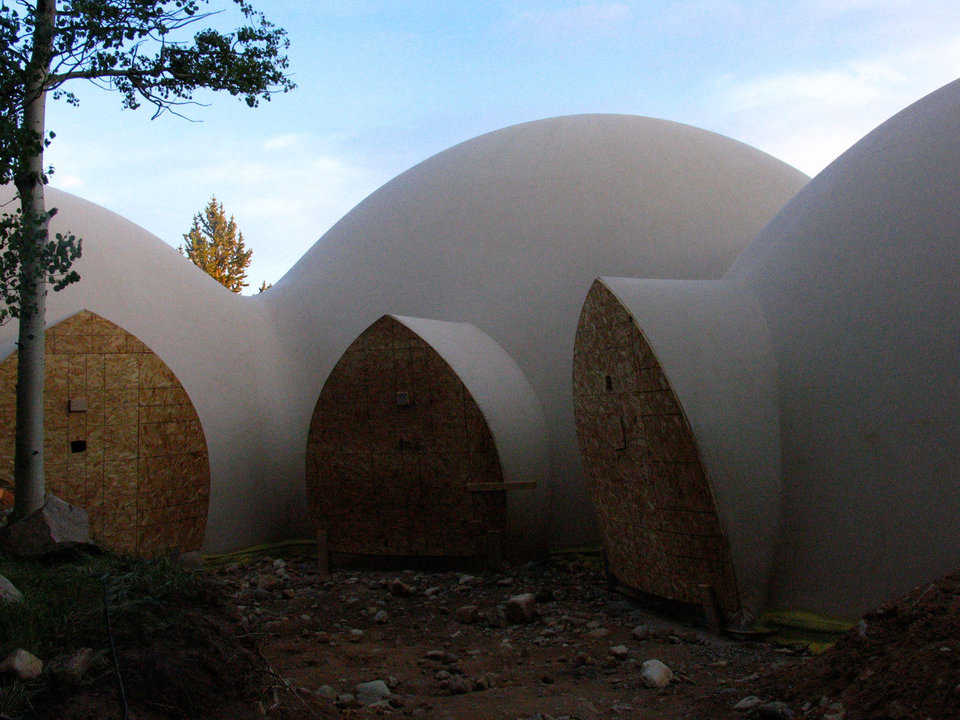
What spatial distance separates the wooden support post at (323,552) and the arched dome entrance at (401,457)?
61 millimetres

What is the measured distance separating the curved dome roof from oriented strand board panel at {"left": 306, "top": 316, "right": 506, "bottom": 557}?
1.06m

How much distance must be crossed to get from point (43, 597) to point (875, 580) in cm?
496

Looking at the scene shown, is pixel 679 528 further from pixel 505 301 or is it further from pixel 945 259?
pixel 505 301

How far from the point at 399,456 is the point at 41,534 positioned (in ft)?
11.7

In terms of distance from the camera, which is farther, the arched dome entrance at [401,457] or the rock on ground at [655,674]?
the arched dome entrance at [401,457]

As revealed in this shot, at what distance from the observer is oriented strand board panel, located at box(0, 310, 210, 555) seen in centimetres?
777

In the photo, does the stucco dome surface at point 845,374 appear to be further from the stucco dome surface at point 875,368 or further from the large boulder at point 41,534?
the large boulder at point 41,534

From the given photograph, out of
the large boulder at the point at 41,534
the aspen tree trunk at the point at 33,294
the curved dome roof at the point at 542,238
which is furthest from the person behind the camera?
the curved dome roof at the point at 542,238

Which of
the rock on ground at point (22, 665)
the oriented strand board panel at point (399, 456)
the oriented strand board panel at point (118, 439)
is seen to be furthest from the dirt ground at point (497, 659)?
the oriented strand board panel at point (118, 439)

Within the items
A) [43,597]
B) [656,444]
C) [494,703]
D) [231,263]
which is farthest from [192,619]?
[231,263]

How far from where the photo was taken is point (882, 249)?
543cm

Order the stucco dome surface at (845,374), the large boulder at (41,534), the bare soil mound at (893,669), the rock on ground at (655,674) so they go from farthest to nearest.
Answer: the large boulder at (41,534) → the stucco dome surface at (845,374) → the rock on ground at (655,674) → the bare soil mound at (893,669)

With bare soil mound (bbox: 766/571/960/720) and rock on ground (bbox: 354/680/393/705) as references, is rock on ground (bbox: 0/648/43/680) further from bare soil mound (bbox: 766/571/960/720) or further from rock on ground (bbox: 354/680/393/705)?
bare soil mound (bbox: 766/571/960/720)

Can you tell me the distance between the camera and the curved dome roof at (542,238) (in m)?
8.95
